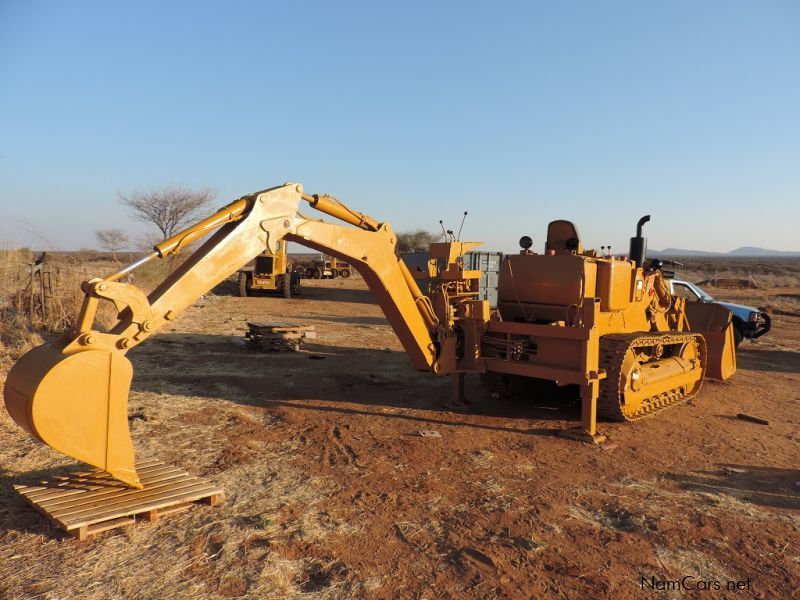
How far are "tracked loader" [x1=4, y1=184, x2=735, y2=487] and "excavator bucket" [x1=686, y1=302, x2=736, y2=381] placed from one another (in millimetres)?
26

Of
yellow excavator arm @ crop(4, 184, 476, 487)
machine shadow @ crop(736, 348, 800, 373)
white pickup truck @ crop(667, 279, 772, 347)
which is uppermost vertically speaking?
yellow excavator arm @ crop(4, 184, 476, 487)

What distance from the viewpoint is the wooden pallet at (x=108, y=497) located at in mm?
4250

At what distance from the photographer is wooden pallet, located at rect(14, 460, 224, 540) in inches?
167

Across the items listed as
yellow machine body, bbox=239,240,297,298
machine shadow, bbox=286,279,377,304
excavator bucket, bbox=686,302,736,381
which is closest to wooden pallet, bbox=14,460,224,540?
excavator bucket, bbox=686,302,736,381

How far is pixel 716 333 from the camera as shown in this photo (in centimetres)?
1020

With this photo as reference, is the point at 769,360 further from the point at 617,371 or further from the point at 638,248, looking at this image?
the point at 617,371

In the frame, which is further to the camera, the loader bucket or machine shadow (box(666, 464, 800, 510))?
machine shadow (box(666, 464, 800, 510))

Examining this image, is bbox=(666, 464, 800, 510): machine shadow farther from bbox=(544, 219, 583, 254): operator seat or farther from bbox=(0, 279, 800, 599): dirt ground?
bbox=(544, 219, 583, 254): operator seat

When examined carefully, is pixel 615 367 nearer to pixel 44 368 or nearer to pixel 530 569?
pixel 530 569

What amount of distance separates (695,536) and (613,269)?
4068 millimetres

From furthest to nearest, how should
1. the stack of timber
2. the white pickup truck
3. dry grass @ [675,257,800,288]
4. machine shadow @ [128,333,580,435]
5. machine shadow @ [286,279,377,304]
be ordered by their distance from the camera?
dry grass @ [675,257,800,288] → machine shadow @ [286,279,377,304] → the white pickup truck → the stack of timber → machine shadow @ [128,333,580,435]

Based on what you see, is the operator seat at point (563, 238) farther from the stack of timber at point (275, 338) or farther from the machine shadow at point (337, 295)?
the machine shadow at point (337, 295)

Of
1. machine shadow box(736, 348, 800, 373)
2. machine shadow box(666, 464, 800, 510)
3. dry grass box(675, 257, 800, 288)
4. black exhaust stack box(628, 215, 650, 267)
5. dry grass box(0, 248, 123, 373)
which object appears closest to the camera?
machine shadow box(666, 464, 800, 510)

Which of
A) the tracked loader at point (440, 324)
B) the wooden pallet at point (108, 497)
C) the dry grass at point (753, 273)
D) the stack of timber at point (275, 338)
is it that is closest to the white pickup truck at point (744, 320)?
the tracked loader at point (440, 324)
